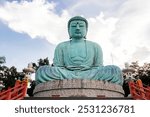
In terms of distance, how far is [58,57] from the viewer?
1398 cm

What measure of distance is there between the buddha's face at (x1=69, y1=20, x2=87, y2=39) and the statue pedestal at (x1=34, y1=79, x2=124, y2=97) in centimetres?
297

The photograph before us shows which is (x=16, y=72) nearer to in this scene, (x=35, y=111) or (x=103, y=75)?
(x=103, y=75)

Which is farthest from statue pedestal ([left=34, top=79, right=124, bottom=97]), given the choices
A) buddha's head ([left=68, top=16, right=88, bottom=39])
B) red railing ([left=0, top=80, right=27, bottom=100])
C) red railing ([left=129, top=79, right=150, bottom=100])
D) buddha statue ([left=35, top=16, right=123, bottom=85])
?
red railing ([left=129, top=79, right=150, bottom=100])

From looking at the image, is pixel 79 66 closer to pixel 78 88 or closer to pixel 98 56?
pixel 98 56

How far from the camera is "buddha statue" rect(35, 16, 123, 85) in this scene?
488 inches

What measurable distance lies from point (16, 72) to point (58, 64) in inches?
419

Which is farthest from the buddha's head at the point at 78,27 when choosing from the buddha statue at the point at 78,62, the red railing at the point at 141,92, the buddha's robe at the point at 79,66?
the red railing at the point at 141,92

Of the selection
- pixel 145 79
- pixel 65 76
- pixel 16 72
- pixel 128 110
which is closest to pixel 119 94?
pixel 65 76

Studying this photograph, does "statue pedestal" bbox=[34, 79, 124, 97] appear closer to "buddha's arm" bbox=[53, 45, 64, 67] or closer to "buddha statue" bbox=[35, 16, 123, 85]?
"buddha statue" bbox=[35, 16, 123, 85]

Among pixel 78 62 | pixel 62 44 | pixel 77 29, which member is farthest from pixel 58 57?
pixel 77 29

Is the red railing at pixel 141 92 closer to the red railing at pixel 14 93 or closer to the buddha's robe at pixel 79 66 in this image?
the red railing at pixel 14 93

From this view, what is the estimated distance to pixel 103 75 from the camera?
1231cm

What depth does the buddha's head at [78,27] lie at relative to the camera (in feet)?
46.7

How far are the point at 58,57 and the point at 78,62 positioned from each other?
852mm
